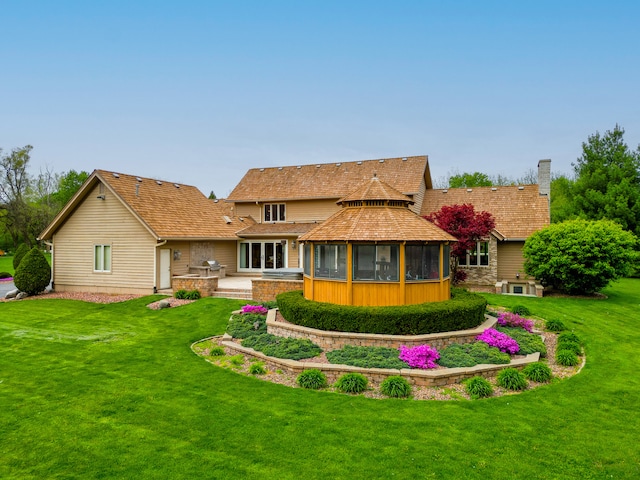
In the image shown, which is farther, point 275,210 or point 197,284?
point 275,210

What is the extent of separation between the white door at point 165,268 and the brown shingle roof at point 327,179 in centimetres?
884

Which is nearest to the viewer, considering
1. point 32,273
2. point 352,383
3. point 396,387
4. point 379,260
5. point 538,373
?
point 396,387

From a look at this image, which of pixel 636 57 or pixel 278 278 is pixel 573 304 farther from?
pixel 278 278

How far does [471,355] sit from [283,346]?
467 cm

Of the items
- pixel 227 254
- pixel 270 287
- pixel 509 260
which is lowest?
pixel 270 287

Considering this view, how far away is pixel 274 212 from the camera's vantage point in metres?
27.7

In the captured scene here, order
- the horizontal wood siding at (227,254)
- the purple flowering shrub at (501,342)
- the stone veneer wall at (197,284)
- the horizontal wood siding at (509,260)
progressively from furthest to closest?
1. the horizontal wood siding at (227,254)
2. the horizontal wood siding at (509,260)
3. the stone veneer wall at (197,284)
4. the purple flowering shrub at (501,342)

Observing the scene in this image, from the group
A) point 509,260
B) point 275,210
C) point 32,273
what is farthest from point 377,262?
point 32,273

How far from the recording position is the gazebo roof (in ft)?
37.3

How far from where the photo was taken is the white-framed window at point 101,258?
2064 cm

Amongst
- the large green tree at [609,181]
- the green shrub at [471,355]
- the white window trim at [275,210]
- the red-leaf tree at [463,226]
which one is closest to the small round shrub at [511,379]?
the green shrub at [471,355]

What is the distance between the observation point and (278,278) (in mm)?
16672

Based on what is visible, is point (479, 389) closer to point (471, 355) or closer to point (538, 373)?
point (471, 355)

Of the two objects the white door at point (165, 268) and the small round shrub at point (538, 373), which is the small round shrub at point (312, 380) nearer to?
the small round shrub at point (538, 373)
